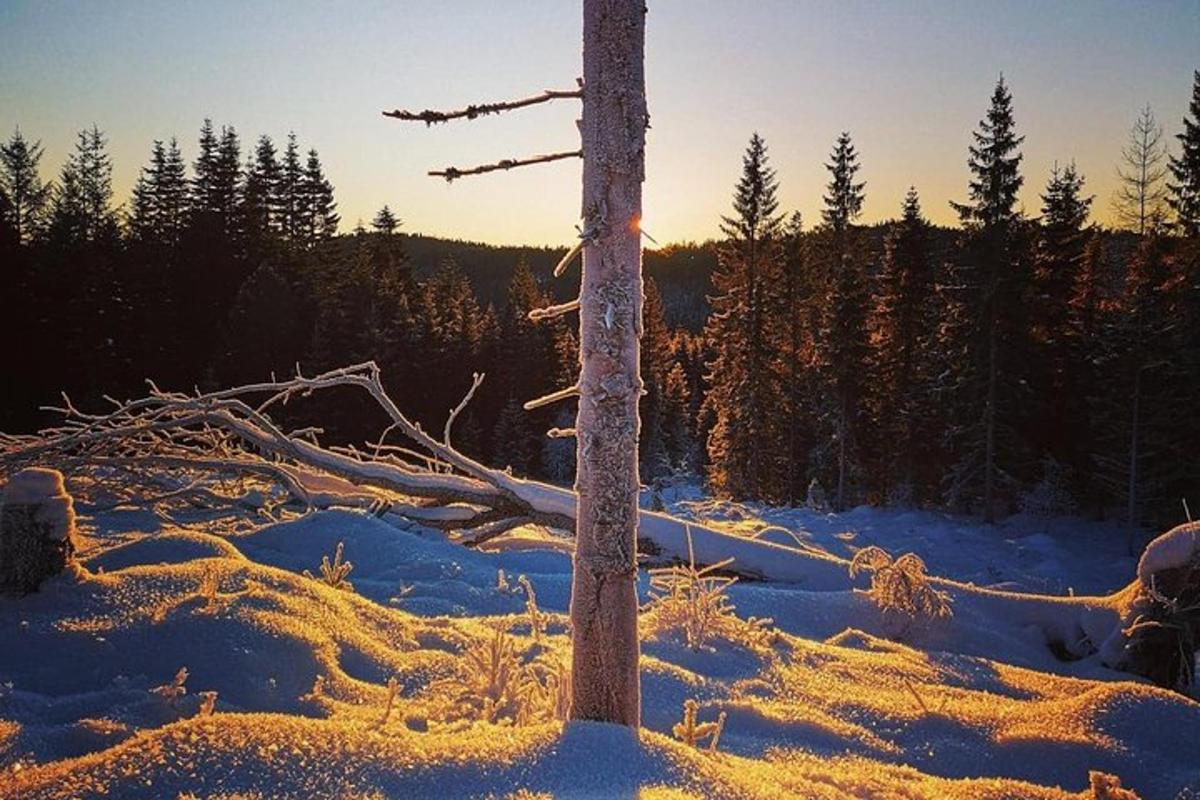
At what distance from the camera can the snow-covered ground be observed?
2281 millimetres

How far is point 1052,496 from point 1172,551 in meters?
24.0

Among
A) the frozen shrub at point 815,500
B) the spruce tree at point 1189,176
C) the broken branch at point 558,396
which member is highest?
the spruce tree at point 1189,176

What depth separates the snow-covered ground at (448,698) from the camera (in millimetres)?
2281

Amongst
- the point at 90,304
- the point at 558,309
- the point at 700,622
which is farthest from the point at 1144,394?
the point at 90,304

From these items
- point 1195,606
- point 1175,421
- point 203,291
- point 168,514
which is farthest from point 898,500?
point 203,291

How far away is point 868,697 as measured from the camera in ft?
14.2

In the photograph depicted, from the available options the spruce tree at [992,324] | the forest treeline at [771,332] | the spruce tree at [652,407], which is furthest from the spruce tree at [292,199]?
the spruce tree at [992,324]

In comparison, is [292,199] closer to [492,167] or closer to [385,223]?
[385,223]

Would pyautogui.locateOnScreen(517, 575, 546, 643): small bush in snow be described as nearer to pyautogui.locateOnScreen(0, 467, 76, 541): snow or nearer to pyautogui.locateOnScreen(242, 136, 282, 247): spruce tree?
pyautogui.locateOnScreen(0, 467, 76, 541): snow

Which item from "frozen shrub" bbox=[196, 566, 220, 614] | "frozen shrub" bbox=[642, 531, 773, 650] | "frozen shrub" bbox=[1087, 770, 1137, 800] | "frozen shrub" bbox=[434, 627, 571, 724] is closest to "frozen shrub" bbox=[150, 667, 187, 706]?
"frozen shrub" bbox=[196, 566, 220, 614]

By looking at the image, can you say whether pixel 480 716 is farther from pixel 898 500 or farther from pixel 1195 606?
pixel 898 500

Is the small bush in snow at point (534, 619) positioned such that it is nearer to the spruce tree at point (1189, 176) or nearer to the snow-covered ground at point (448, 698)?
the snow-covered ground at point (448, 698)

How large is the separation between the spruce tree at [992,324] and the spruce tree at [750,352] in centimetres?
887

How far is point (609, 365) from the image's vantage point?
296cm
